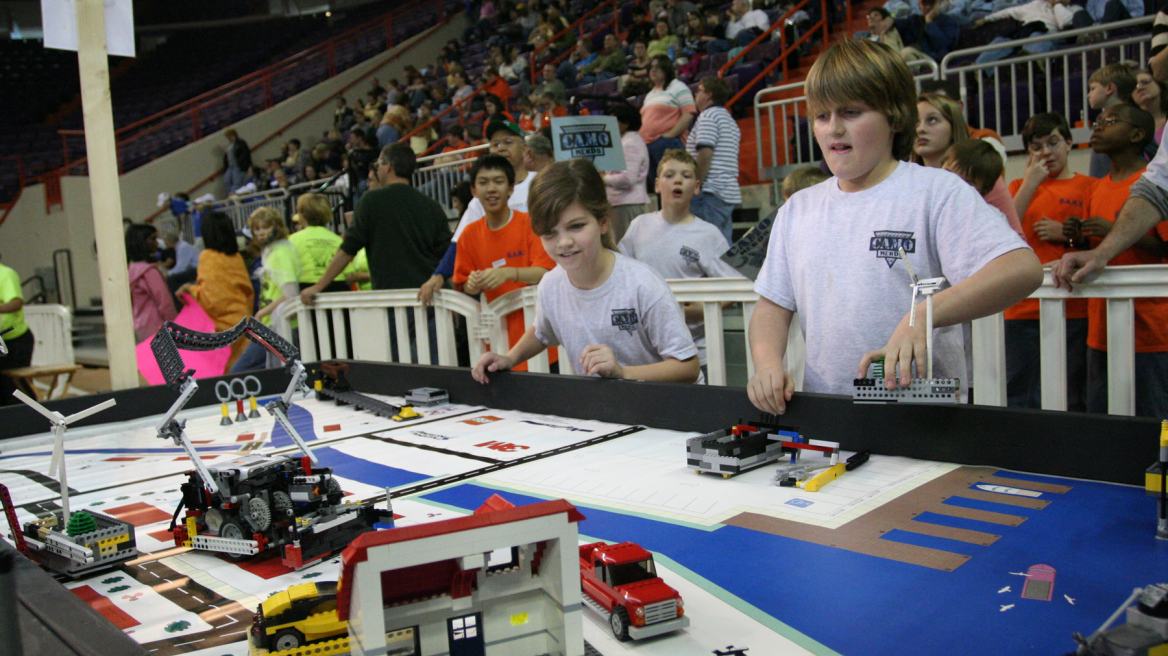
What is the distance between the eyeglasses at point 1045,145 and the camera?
11.5ft

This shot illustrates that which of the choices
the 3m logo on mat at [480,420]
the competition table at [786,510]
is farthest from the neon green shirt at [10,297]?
the 3m logo on mat at [480,420]

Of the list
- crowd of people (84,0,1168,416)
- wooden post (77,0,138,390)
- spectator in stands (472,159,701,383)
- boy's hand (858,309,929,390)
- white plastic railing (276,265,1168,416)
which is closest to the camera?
boy's hand (858,309,929,390)

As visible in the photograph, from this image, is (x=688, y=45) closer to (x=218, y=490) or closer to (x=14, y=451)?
(x=14, y=451)

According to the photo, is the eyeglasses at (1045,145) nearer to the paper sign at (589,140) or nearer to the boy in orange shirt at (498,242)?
the paper sign at (589,140)

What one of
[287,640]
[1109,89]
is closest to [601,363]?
[287,640]

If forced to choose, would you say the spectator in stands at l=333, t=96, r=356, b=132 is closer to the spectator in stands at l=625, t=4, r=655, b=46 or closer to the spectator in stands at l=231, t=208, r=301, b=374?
the spectator in stands at l=625, t=4, r=655, b=46

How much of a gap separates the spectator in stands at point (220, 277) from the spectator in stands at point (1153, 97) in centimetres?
503

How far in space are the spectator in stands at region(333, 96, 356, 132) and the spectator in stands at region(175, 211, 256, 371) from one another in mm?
10218

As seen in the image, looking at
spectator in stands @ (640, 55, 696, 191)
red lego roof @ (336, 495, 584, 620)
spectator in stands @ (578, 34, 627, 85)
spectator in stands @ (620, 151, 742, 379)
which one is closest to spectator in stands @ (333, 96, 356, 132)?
spectator in stands @ (578, 34, 627, 85)

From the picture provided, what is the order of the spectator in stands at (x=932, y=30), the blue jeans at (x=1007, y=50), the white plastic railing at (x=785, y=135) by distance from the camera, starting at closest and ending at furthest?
the blue jeans at (x=1007, y=50)
the white plastic railing at (x=785, y=135)
the spectator in stands at (x=932, y=30)

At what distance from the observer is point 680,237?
3877mm

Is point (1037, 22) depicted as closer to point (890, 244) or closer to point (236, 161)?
point (890, 244)

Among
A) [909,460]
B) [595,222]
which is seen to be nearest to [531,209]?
[595,222]

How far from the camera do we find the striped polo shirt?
5855 millimetres
